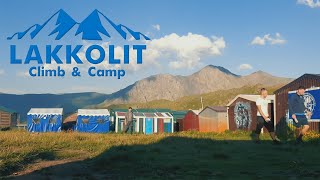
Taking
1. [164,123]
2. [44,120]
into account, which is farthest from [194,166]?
[44,120]

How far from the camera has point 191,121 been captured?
1753 inches

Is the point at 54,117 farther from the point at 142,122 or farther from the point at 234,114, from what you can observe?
the point at 234,114

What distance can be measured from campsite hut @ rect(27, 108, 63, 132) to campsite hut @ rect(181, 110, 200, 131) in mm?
14052

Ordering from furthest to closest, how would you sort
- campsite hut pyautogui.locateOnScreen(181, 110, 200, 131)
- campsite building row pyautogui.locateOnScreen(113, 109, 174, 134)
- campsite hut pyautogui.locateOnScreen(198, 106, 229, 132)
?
campsite hut pyautogui.locateOnScreen(181, 110, 200, 131)
campsite building row pyautogui.locateOnScreen(113, 109, 174, 134)
campsite hut pyautogui.locateOnScreen(198, 106, 229, 132)

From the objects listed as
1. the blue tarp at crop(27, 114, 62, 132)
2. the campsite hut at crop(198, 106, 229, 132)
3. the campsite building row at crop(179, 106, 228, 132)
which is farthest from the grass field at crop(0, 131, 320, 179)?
the blue tarp at crop(27, 114, 62, 132)

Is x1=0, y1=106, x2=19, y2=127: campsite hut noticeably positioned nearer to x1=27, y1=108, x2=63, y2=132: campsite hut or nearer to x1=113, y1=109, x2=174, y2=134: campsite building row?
x1=27, y1=108, x2=63, y2=132: campsite hut

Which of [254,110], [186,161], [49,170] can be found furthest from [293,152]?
[254,110]

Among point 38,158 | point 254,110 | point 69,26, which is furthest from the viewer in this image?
point 69,26

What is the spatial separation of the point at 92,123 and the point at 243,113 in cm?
1542

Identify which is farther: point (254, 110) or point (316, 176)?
point (254, 110)

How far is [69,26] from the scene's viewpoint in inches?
1741

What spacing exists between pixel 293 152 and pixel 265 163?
2.20 metres

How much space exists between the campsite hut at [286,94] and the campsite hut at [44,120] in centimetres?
2298

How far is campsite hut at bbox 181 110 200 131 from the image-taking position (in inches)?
1711
